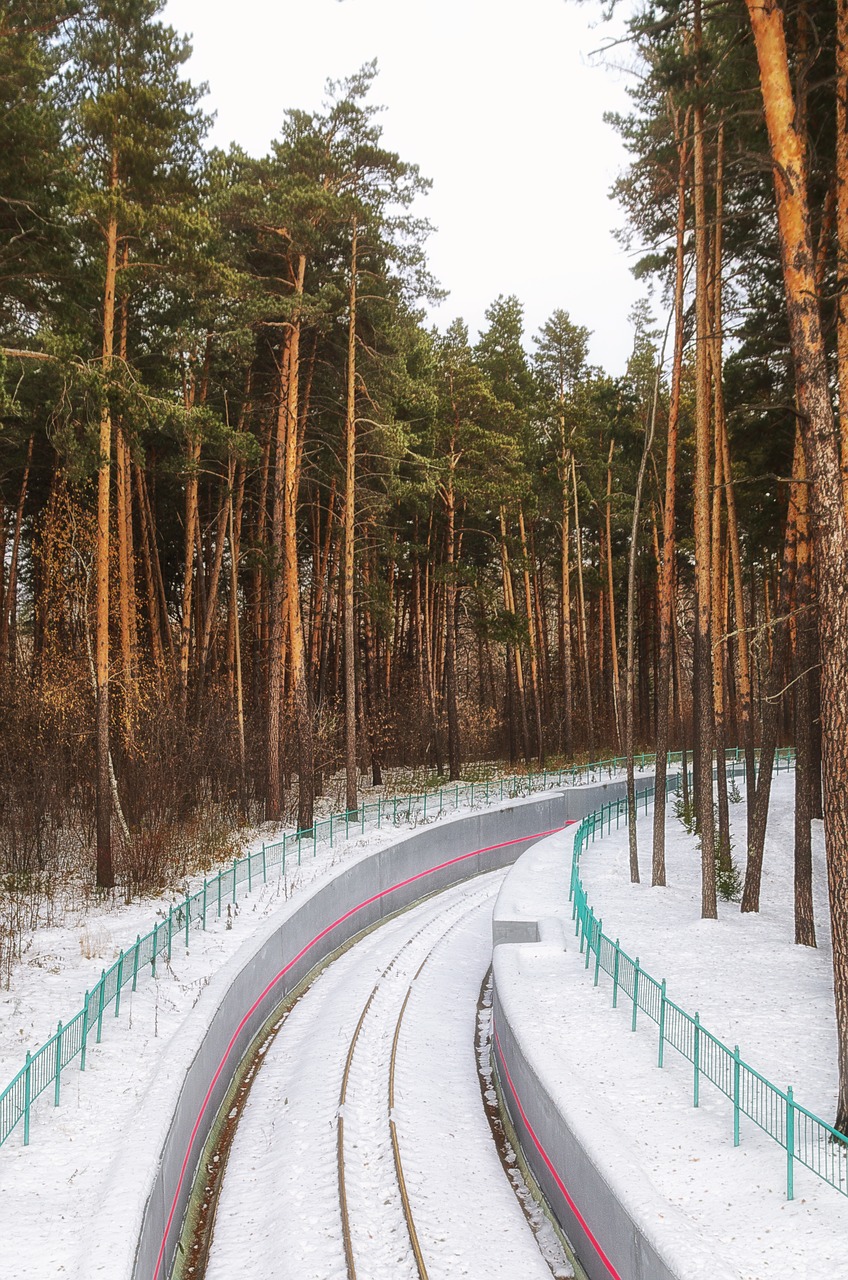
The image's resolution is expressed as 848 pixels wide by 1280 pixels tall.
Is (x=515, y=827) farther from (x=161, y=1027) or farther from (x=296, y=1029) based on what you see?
(x=161, y=1027)

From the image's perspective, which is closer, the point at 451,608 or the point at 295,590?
the point at 295,590

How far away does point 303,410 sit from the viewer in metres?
24.8

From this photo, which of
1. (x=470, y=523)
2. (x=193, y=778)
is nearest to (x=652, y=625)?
(x=470, y=523)

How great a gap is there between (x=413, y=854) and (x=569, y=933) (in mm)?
7516

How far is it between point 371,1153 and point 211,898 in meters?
6.92

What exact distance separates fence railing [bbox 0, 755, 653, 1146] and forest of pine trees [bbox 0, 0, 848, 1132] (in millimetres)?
1221

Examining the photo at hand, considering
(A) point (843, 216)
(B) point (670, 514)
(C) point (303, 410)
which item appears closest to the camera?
(A) point (843, 216)

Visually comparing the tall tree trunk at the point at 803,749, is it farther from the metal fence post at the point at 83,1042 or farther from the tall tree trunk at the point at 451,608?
the tall tree trunk at the point at 451,608

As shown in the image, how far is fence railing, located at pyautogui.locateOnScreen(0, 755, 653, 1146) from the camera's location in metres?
8.74

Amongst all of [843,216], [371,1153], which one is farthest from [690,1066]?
[843,216]

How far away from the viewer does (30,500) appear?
26.6 m

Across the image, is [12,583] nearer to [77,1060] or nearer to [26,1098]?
[77,1060]

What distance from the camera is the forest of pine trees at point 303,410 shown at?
11.7m

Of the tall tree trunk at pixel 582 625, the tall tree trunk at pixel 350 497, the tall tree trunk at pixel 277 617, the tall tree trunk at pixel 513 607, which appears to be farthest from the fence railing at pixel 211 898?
the tall tree trunk at pixel 350 497
